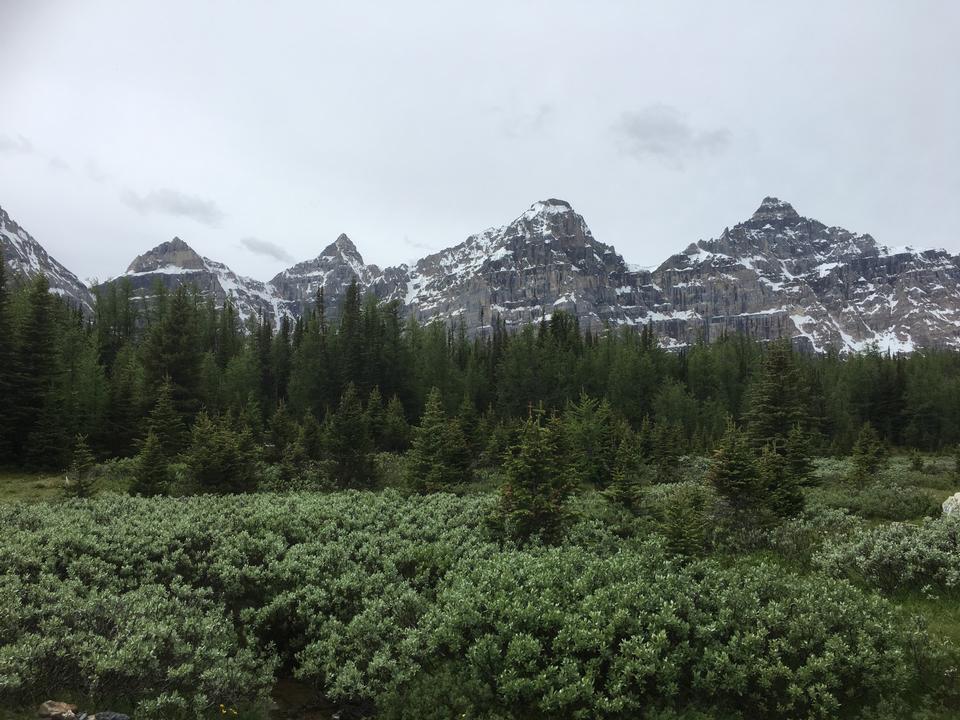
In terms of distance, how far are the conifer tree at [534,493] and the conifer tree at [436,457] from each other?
8124 millimetres

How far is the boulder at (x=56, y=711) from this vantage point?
21.0 feet

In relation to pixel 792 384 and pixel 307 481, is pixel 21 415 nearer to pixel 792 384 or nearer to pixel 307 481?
pixel 307 481

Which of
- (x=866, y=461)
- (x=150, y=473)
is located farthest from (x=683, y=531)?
(x=150, y=473)

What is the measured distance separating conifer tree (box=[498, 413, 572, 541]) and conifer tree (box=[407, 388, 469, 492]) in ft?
26.7

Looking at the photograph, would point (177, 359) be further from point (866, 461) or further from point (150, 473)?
point (866, 461)

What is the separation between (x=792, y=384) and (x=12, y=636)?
99.1 feet

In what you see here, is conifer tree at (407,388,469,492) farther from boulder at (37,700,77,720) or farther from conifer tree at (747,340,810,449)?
boulder at (37,700,77,720)

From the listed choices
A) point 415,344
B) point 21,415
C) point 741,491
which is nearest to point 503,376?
point 415,344

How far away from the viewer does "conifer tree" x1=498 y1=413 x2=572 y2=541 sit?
44.5 ft

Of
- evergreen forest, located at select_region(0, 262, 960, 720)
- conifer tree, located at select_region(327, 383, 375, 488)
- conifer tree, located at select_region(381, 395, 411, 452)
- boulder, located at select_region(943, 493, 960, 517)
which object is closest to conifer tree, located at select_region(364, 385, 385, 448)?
conifer tree, located at select_region(381, 395, 411, 452)

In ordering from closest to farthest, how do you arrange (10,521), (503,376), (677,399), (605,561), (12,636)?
1. (12,636)
2. (605,561)
3. (10,521)
4. (677,399)
5. (503,376)

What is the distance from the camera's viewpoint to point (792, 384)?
27312 mm

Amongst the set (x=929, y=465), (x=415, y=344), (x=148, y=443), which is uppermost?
(x=415, y=344)

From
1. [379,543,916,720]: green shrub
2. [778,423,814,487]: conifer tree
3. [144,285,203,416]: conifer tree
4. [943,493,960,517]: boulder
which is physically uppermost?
[144,285,203,416]: conifer tree
